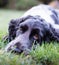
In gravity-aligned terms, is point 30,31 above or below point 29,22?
below

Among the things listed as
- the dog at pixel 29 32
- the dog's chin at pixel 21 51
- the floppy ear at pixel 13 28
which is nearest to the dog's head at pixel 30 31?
the dog at pixel 29 32

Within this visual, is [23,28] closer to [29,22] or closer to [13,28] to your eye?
[29,22]

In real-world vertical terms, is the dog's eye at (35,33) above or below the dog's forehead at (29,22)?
below

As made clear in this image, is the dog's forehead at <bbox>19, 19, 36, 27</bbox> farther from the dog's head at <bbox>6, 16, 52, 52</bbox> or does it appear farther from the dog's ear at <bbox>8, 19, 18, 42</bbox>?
the dog's ear at <bbox>8, 19, 18, 42</bbox>

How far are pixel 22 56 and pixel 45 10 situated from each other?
6.86 ft

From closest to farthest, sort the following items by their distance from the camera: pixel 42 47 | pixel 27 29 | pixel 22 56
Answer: pixel 22 56, pixel 42 47, pixel 27 29

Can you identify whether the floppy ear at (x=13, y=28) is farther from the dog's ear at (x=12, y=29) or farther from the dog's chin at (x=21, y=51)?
the dog's chin at (x=21, y=51)

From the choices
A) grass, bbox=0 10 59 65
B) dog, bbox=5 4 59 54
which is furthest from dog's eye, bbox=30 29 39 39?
grass, bbox=0 10 59 65

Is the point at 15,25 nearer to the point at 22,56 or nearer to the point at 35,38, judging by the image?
the point at 35,38

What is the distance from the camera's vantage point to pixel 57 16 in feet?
22.5

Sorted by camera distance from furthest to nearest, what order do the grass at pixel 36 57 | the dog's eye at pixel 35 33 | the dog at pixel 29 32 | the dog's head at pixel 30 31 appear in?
the dog's eye at pixel 35 33 → the dog's head at pixel 30 31 → the dog at pixel 29 32 → the grass at pixel 36 57

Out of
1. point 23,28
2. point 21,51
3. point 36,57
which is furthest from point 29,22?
point 36,57

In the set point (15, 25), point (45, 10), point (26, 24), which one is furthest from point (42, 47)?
point (45, 10)

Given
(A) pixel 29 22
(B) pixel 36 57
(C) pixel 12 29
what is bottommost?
(B) pixel 36 57
